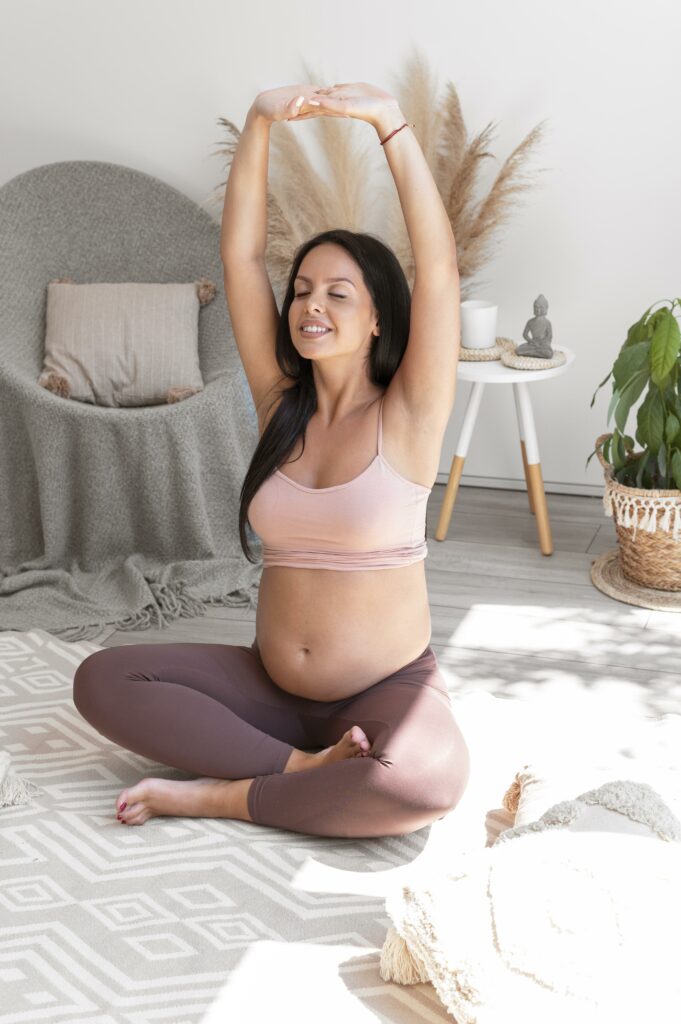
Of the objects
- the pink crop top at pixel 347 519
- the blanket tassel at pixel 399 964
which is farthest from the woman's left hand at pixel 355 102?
the blanket tassel at pixel 399 964

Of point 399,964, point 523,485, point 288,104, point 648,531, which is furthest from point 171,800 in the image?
point 523,485

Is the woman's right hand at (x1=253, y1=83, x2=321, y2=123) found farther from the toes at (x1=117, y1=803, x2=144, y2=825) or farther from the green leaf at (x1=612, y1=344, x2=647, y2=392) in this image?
the green leaf at (x1=612, y1=344, x2=647, y2=392)

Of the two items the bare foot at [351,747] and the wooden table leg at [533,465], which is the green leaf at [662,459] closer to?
the wooden table leg at [533,465]

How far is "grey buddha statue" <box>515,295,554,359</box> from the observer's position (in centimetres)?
314

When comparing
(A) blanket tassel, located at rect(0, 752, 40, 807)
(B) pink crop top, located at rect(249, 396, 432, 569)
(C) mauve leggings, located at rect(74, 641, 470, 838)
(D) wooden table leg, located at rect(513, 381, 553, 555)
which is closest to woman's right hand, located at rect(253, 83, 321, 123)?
(B) pink crop top, located at rect(249, 396, 432, 569)

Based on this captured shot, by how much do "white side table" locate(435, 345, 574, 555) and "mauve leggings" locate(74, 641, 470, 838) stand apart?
47.4 inches

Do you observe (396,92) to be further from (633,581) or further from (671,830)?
(671,830)

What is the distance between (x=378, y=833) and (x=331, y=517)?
0.50 m

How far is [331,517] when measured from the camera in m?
1.92

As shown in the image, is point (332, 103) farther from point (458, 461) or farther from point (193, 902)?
point (458, 461)

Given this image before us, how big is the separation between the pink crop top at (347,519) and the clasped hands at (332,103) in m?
0.46

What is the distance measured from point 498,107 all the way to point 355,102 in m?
1.79

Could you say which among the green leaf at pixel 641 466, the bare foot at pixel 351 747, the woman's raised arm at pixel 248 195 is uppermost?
the woman's raised arm at pixel 248 195

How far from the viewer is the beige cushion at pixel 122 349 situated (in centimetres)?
333
